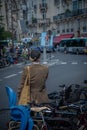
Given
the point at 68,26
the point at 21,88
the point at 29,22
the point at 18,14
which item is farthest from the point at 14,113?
the point at 18,14

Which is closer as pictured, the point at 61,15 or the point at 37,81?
the point at 37,81

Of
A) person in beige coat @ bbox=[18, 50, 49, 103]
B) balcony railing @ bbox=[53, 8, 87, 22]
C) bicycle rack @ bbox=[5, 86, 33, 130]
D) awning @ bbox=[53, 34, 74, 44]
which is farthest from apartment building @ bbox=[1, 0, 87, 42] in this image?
bicycle rack @ bbox=[5, 86, 33, 130]

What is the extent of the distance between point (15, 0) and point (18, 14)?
42.4 feet

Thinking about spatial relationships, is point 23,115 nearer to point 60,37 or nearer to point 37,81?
point 37,81

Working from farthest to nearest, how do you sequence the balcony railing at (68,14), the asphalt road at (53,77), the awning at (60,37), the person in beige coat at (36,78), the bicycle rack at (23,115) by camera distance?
the awning at (60,37), the balcony railing at (68,14), the asphalt road at (53,77), the person in beige coat at (36,78), the bicycle rack at (23,115)

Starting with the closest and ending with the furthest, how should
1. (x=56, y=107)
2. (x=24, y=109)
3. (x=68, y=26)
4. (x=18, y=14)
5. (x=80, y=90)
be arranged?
1. (x=24, y=109)
2. (x=56, y=107)
3. (x=80, y=90)
4. (x=68, y=26)
5. (x=18, y=14)

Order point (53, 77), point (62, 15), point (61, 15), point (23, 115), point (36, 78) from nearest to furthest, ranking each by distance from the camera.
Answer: point (23, 115) → point (36, 78) → point (53, 77) → point (62, 15) → point (61, 15)

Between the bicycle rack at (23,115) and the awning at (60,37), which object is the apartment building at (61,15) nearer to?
the awning at (60,37)

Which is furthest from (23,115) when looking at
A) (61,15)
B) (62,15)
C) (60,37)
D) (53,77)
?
(60,37)

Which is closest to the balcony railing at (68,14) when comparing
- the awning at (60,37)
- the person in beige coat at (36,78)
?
the awning at (60,37)

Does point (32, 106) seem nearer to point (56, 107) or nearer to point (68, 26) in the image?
point (56, 107)

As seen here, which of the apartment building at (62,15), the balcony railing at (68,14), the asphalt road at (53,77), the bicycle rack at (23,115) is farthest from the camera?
the balcony railing at (68,14)

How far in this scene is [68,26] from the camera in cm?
4691

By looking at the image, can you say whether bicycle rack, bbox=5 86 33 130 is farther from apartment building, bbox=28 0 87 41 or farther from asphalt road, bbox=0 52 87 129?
apartment building, bbox=28 0 87 41
